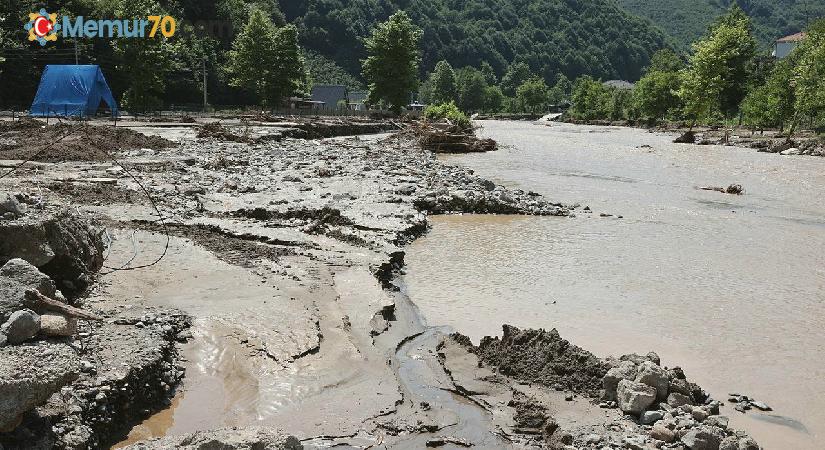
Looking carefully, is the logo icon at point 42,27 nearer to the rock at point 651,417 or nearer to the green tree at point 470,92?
the rock at point 651,417

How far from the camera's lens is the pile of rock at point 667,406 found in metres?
4.90

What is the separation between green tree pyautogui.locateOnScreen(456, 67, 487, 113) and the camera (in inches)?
5103

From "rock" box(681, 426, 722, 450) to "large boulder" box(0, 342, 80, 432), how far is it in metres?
4.37

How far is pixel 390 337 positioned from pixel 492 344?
1.18 meters

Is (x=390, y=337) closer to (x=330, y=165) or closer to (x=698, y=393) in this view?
(x=698, y=393)

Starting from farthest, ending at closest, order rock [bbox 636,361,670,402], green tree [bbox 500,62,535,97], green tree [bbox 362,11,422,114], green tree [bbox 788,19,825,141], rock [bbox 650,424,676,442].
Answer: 1. green tree [bbox 500,62,535,97]
2. green tree [bbox 362,11,422,114]
3. green tree [bbox 788,19,825,141]
4. rock [bbox 636,361,670,402]
5. rock [bbox 650,424,676,442]

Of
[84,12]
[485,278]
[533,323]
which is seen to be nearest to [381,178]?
[485,278]

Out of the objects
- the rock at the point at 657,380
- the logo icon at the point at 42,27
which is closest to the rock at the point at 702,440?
the rock at the point at 657,380

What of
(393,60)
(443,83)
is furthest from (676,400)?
(443,83)

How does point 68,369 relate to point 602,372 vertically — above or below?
above

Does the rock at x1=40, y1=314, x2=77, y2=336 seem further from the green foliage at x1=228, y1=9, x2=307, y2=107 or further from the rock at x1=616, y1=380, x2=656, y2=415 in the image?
the green foliage at x1=228, y1=9, x2=307, y2=107

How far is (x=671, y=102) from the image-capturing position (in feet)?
255

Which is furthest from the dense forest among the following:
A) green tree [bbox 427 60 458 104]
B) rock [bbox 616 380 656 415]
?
rock [bbox 616 380 656 415]

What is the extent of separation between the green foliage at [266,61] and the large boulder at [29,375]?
57773 mm
